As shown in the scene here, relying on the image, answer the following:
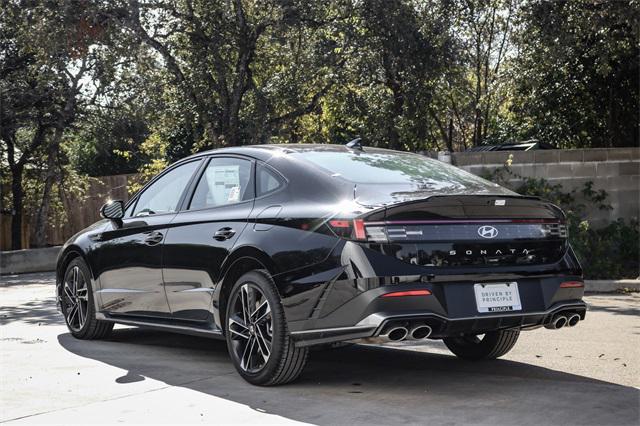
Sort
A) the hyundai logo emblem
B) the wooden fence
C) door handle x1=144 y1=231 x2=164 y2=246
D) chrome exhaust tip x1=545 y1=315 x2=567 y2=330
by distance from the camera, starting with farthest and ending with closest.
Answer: the wooden fence, door handle x1=144 y1=231 x2=164 y2=246, chrome exhaust tip x1=545 y1=315 x2=567 y2=330, the hyundai logo emblem

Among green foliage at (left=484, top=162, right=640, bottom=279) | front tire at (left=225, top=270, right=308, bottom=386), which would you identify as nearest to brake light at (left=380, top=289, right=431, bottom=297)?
front tire at (left=225, top=270, right=308, bottom=386)

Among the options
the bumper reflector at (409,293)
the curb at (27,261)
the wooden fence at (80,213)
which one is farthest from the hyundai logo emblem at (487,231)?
the wooden fence at (80,213)

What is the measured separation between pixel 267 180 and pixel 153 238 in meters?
1.32

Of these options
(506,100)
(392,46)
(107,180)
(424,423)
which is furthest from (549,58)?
(107,180)

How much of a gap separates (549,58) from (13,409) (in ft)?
38.3

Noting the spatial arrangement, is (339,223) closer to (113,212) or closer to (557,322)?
(557,322)

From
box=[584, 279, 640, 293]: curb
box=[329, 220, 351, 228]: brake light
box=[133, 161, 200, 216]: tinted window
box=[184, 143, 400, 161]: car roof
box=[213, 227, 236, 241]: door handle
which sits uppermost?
box=[184, 143, 400, 161]: car roof

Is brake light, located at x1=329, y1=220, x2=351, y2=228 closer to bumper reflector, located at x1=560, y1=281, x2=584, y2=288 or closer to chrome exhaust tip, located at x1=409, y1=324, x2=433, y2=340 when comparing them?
chrome exhaust tip, located at x1=409, y1=324, x2=433, y2=340

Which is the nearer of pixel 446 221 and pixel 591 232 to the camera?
pixel 446 221

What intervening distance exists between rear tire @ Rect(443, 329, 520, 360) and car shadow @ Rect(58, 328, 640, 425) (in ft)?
0.32

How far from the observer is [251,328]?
6.37m

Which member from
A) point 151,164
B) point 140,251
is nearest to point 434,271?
point 140,251

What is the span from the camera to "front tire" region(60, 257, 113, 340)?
27.8ft

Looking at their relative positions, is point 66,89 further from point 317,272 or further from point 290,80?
point 317,272
